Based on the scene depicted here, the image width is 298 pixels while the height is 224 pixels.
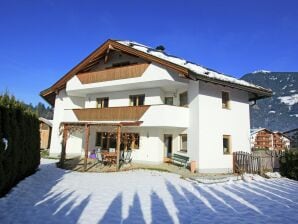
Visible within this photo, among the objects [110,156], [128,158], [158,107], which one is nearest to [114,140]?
[128,158]

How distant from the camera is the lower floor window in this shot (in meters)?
21.5

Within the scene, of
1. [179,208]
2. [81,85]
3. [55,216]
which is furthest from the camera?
[81,85]

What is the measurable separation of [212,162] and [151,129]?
18.3 feet

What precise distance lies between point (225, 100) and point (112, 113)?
8918 mm

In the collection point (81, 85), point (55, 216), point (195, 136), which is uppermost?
point (81, 85)

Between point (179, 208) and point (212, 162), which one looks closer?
point (179, 208)

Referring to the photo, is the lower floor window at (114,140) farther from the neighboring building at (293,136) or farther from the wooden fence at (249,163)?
the neighboring building at (293,136)

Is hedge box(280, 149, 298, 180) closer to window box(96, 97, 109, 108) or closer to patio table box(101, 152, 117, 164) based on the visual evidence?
patio table box(101, 152, 117, 164)

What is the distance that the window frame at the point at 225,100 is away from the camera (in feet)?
65.1

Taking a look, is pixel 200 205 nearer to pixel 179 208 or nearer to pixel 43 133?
pixel 179 208

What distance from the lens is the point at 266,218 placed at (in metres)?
7.53

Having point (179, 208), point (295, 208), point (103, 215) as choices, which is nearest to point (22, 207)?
point (103, 215)

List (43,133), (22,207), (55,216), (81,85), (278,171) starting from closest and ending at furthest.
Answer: (55,216) → (22,207) → (278,171) → (81,85) → (43,133)

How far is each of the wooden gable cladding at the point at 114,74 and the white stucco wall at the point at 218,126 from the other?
16.9 ft
